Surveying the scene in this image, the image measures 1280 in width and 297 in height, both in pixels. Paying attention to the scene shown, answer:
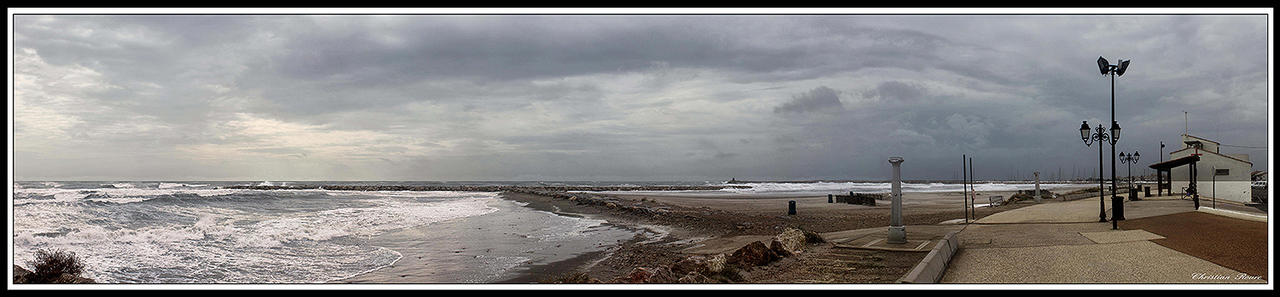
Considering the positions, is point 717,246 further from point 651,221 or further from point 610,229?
point 651,221

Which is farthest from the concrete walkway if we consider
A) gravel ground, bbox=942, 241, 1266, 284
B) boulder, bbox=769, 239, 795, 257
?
boulder, bbox=769, 239, 795, 257

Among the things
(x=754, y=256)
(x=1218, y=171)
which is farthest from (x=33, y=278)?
(x=1218, y=171)

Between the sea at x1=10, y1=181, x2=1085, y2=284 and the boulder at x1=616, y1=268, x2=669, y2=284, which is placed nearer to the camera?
the boulder at x1=616, y1=268, x2=669, y2=284

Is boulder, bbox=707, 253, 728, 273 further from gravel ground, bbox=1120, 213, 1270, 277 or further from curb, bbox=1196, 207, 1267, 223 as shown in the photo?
curb, bbox=1196, 207, 1267, 223

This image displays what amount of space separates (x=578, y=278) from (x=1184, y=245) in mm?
10125

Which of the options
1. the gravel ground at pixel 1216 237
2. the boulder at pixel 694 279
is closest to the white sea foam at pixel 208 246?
the boulder at pixel 694 279

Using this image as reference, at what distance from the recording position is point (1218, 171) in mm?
A: 26391

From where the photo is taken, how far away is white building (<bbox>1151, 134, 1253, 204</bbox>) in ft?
79.0

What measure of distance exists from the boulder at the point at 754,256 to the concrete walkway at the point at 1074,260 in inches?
97.9

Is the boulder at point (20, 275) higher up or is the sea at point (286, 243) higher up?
the boulder at point (20, 275)

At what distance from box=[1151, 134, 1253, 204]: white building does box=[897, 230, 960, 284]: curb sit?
18356mm

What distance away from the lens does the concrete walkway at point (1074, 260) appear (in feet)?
26.4

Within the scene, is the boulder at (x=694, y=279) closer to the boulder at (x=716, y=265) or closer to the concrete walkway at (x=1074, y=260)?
the boulder at (x=716, y=265)

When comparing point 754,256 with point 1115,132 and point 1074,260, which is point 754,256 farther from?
point 1115,132
